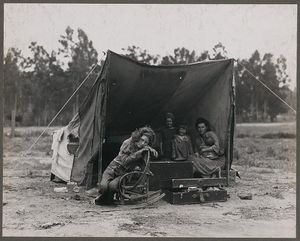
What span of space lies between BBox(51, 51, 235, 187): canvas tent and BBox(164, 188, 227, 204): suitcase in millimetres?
1059

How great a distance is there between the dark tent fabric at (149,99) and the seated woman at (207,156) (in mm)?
227

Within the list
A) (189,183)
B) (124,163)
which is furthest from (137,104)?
(189,183)

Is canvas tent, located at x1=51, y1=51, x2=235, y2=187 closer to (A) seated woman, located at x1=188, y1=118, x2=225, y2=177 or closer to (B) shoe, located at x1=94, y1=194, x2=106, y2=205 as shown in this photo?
(A) seated woman, located at x1=188, y1=118, x2=225, y2=177

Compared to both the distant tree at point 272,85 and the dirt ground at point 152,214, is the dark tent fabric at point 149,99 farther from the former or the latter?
the distant tree at point 272,85

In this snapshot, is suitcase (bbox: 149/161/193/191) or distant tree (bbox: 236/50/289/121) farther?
distant tree (bbox: 236/50/289/121)

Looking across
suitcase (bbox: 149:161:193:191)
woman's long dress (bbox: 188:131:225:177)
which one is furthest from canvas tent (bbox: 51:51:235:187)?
suitcase (bbox: 149:161:193:191)

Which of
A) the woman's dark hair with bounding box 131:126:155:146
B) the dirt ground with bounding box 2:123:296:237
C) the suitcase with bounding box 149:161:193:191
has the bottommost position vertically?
the dirt ground with bounding box 2:123:296:237

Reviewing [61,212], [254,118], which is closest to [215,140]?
[61,212]

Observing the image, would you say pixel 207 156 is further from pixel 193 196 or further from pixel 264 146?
pixel 264 146

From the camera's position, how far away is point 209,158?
8.48 m

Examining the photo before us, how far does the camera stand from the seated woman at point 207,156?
8.30 m

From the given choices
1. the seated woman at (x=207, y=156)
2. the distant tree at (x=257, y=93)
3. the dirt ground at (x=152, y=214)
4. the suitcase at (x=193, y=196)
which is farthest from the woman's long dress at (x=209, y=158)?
the distant tree at (x=257, y=93)

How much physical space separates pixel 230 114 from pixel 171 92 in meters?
1.74

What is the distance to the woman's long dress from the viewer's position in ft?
27.2
